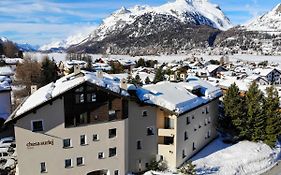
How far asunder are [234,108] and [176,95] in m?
11.8

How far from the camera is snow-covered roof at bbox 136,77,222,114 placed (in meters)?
35.5

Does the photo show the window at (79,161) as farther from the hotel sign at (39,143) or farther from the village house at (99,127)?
the hotel sign at (39,143)

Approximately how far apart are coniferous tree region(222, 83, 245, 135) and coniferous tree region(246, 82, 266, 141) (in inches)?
37.4

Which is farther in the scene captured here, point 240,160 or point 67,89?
point 240,160

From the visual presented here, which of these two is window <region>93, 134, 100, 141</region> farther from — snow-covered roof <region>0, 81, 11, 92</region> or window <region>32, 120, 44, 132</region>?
snow-covered roof <region>0, 81, 11, 92</region>

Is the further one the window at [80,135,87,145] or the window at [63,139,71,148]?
the window at [80,135,87,145]

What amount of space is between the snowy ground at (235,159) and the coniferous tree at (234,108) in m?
2.60

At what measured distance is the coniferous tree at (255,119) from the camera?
45031mm

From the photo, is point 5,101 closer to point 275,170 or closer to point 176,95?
point 176,95

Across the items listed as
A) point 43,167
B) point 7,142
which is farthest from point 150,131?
point 7,142

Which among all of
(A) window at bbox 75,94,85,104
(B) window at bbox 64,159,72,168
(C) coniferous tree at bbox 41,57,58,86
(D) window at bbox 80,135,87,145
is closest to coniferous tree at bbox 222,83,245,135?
(D) window at bbox 80,135,87,145

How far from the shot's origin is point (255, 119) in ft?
148

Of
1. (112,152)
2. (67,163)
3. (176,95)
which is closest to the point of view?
(67,163)

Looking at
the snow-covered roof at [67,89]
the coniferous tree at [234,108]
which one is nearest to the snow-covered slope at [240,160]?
the coniferous tree at [234,108]
